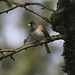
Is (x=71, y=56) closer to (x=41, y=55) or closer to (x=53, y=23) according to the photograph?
(x=53, y=23)

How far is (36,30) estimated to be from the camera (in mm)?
5922

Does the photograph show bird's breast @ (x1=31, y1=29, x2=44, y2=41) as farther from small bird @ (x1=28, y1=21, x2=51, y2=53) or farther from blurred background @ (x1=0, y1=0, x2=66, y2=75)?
blurred background @ (x1=0, y1=0, x2=66, y2=75)

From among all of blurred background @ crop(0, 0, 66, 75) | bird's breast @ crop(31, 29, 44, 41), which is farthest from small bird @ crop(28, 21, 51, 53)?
blurred background @ crop(0, 0, 66, 75)

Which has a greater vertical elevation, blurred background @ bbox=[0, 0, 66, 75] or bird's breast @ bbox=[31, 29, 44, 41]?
bird's breast @ bbox=[31, 29, 44, 41]

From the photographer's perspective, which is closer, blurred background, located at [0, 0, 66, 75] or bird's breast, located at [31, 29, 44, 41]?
bird's breast, located at [31, 29, 44, 41]

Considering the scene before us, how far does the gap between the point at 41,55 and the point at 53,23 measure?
13.8 meters

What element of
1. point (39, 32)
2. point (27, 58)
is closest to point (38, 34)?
point (39, 32)

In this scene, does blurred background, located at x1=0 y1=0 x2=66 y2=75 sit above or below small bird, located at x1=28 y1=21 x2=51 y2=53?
below

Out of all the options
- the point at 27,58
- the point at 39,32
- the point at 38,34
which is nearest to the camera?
the point at 38,34

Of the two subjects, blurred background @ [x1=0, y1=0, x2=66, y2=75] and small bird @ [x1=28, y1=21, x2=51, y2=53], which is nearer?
small bird @ [x1=28, y1=21, x2=51, y2=53]

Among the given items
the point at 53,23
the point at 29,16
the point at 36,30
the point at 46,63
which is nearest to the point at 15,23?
the point at 29,16

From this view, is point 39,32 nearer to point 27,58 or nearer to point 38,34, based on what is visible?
point 38,34

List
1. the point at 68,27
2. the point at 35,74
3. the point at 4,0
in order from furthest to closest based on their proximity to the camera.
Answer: the point at 35,74 → the point at 68,27 → the point at 4,0

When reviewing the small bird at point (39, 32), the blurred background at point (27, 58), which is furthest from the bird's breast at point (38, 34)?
the blurred background at point (27, 58)
